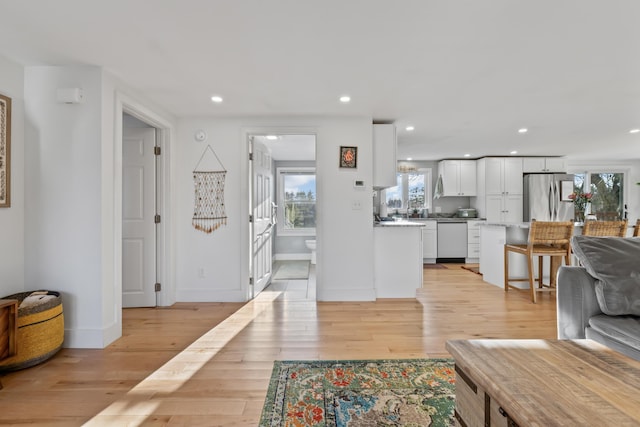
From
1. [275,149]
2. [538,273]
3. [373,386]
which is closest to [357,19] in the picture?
[373,386]

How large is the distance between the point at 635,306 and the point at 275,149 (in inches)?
193

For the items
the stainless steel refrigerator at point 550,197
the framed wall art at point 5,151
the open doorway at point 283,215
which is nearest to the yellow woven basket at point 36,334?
the framed wall art at point 5,151

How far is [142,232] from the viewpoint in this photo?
3.45 meters

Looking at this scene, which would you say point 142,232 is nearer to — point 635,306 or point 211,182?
point 211,182

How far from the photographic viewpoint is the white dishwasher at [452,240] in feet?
20.6

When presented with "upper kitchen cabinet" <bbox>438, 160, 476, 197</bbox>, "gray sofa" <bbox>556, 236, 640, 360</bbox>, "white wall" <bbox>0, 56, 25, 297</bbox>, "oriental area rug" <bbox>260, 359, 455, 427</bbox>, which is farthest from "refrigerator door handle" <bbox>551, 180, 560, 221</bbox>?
"white wall" <bbox>0, 56, 25, 297</bbox>

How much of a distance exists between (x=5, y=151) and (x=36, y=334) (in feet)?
4.43

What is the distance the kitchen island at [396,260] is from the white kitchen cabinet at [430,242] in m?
2.63

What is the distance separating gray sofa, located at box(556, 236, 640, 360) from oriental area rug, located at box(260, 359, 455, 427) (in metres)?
0.80

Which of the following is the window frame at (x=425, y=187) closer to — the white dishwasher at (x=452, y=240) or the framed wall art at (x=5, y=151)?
the white dishwasher at (x=452, y=240)

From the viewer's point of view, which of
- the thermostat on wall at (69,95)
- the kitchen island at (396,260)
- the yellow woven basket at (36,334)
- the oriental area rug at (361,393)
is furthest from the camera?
the kitchen island at (396,260)

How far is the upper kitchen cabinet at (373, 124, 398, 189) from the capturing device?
3.79 metres

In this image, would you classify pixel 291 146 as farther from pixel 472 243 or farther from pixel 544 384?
pixel 544 384

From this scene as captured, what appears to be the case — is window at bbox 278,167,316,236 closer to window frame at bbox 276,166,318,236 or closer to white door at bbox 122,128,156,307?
window frame at bbox 276,166,318,236
